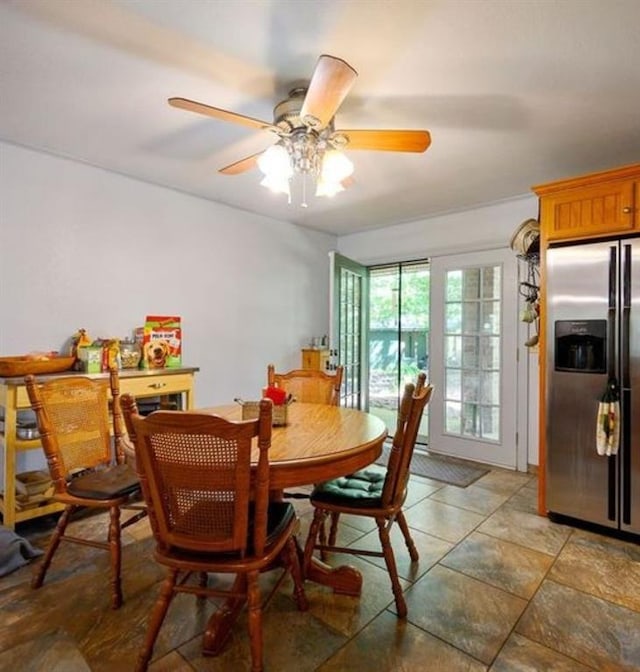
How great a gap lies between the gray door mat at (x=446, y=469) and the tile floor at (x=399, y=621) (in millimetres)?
949

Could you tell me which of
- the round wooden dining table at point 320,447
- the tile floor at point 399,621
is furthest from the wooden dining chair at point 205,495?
the tile floor at point 399,621

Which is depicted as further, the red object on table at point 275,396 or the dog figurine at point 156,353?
the dog figurine at point 156,353

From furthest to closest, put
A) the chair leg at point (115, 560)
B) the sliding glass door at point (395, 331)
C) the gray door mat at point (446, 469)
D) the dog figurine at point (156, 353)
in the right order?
the sliding glass door at point (395, 331) < the gray door mat at point (446, 469) < the dog figurine at point (156, 353) < the chair leg at point (115, 560)

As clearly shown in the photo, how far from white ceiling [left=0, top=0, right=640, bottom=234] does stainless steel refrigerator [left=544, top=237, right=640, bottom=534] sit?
79 centimetres

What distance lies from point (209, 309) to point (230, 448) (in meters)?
2.54

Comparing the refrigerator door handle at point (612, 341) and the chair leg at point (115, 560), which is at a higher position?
Answer: the refrigerator door handle at point (612, 341)

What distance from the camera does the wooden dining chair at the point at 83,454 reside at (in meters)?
1.84

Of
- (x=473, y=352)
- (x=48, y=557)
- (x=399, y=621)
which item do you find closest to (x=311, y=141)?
(x=399, y=621)

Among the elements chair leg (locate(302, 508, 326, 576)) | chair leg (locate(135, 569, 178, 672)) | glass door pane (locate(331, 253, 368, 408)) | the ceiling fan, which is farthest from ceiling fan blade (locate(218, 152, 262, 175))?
chair leg (locate(135, 569, 178, 672))

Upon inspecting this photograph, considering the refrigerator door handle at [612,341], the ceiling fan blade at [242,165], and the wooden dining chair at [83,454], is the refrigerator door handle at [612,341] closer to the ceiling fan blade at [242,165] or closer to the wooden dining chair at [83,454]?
the ceiling fan blade at [242,165]

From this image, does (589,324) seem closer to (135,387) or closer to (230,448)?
(230,448)

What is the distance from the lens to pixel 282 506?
1.69m

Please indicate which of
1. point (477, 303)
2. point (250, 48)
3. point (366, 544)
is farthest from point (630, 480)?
point (250, 48)

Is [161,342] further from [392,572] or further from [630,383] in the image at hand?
[630,383]
